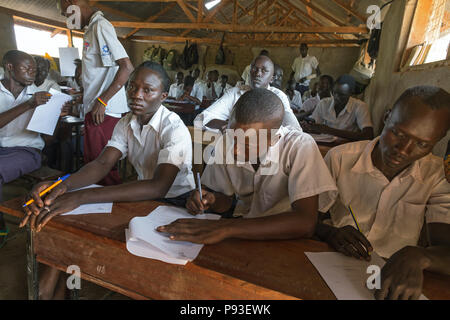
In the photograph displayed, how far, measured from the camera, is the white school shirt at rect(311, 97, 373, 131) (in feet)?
10.2

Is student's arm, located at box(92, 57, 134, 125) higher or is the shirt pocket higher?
student's arm, located at box(92, 57, 134, 125)

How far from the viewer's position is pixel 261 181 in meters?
1.26

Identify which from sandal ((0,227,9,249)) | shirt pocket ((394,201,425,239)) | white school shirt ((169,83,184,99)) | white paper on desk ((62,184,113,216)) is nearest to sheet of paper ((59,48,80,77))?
sandal ((0,227,9,249))

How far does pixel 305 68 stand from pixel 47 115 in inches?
298

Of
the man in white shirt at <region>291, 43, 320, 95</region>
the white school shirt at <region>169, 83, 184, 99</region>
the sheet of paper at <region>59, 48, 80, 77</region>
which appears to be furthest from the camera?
the white school shirt at <region>169, 83, 184, 99</region>

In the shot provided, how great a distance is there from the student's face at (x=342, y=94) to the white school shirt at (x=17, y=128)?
3.12 meters

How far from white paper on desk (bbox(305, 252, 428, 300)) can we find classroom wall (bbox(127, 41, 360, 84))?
863 cm

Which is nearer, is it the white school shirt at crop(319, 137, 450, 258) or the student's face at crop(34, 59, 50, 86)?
the white school shirt at crop(319, 137, 450, 258)

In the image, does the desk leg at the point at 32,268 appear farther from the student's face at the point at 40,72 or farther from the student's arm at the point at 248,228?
the student's face at the point at 40,72

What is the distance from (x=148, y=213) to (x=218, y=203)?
32 centimetres

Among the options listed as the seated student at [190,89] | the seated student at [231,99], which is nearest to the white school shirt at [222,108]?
the seated student at [231,99]

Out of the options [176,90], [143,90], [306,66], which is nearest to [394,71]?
[143,90]

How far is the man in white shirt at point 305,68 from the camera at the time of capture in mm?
8125

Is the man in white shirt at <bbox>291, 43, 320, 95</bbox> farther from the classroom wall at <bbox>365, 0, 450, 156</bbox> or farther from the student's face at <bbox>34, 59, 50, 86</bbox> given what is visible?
the student's face at <bbox>34, 59, 50, 86</bbox>
